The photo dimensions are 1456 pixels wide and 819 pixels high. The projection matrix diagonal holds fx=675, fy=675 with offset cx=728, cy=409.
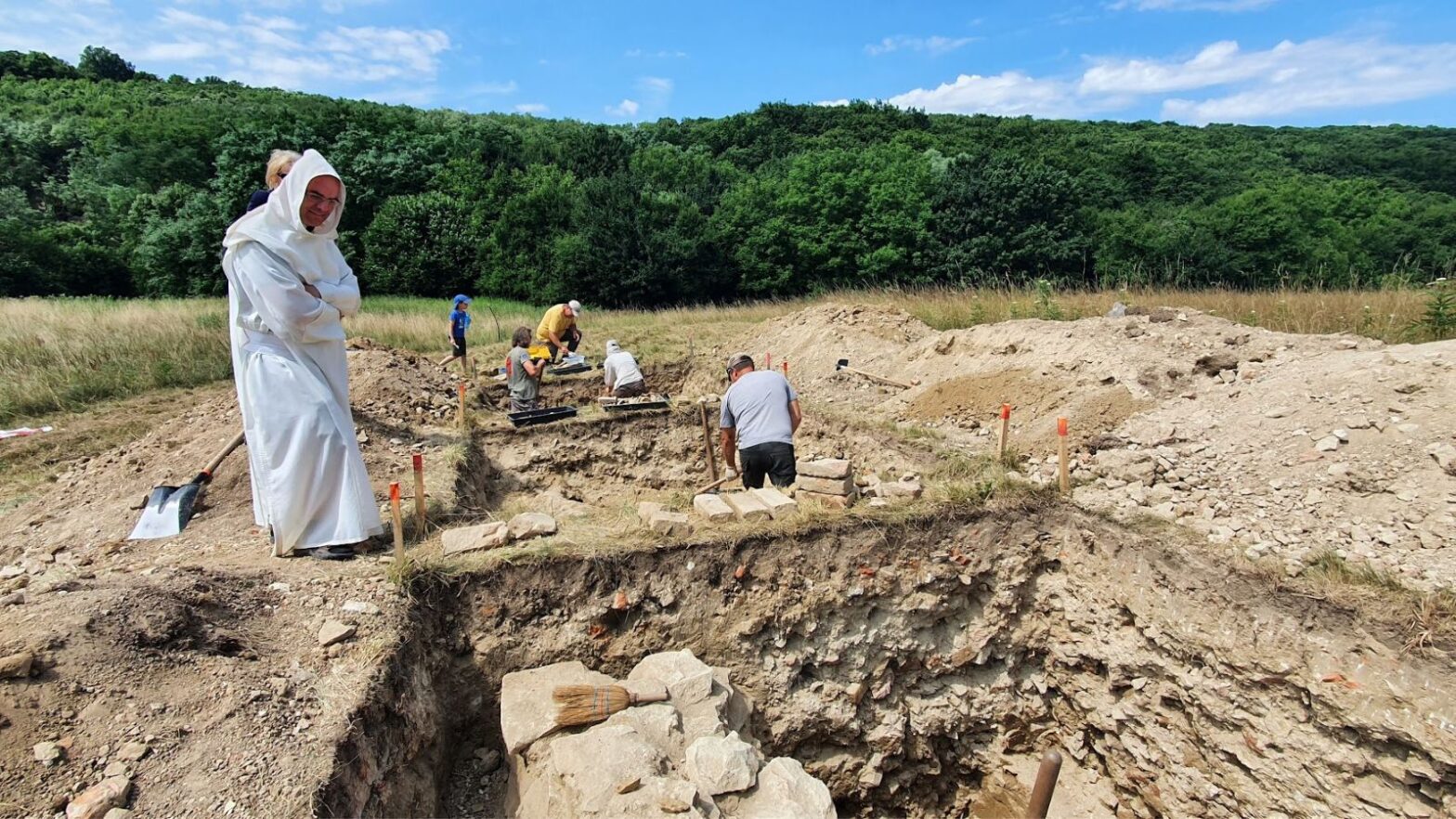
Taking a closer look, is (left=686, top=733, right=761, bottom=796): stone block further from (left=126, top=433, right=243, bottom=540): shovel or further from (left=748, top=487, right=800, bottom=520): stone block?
(left=126, top=433, right=243, bottom=540): shovel

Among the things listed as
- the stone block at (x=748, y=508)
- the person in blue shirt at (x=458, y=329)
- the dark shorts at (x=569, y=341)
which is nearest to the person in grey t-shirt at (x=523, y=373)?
the dark shorts at (x=569, y=341)

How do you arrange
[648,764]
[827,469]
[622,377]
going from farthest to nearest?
1. [622,377]
2. [827,469]
3. [648,764]

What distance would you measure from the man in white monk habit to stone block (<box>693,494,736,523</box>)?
2150 mm

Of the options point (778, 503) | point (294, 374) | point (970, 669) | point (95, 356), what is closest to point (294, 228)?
point (294, 374)

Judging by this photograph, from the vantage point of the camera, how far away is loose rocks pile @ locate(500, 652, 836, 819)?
2.97 m

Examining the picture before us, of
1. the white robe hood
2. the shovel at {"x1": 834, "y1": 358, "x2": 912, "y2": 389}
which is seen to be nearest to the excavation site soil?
the white robe hood

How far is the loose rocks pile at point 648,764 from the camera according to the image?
297 centimetres

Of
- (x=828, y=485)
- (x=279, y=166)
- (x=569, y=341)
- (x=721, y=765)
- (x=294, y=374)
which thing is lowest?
(x=721, y=765)

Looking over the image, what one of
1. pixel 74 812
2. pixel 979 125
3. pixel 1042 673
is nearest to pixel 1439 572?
pixel 1042 673

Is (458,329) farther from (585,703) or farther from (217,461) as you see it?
(585,703)

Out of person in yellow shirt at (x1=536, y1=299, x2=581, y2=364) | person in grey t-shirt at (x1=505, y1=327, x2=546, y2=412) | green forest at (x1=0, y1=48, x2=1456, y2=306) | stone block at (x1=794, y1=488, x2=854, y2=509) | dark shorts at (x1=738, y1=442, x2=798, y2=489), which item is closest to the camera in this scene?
stone block at (x1=794, y1=488, x2=854, y2=509)

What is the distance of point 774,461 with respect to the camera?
579cm

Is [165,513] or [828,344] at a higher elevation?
[828,344]

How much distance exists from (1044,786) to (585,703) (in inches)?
96.4
